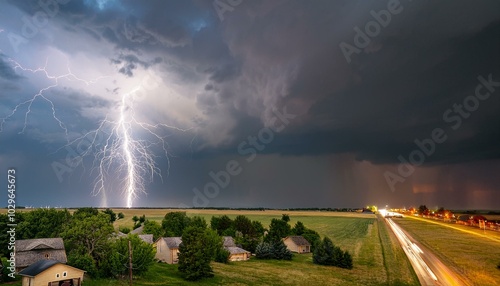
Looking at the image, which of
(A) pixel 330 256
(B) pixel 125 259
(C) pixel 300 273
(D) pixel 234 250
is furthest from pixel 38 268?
(A) pixel 330 256

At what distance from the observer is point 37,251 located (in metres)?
56.3

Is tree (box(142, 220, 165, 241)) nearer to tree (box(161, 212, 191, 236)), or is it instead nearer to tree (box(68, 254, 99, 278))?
tree (box(161, 212, 191, 236))

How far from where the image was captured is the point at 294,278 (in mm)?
58906

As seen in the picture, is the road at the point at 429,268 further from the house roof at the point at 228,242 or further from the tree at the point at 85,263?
the tree at the point at 85,263

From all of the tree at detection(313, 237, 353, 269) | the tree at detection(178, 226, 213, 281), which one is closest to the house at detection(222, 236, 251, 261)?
the tree at detection(178, 226, 213, 281)

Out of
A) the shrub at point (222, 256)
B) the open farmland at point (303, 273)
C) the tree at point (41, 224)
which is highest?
the tree at point (41, 224)

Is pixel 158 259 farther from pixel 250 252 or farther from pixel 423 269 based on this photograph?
pixel 423 269

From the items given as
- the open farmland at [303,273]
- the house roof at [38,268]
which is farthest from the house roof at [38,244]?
the open farmland at [303,273]

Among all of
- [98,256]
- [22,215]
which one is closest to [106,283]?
[98,256]

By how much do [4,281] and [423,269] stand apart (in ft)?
225

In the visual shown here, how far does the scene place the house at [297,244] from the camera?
305 feet

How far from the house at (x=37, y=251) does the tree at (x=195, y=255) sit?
20.0m

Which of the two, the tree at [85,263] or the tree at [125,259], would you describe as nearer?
the tree at [85,263]

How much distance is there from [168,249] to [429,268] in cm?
5297
